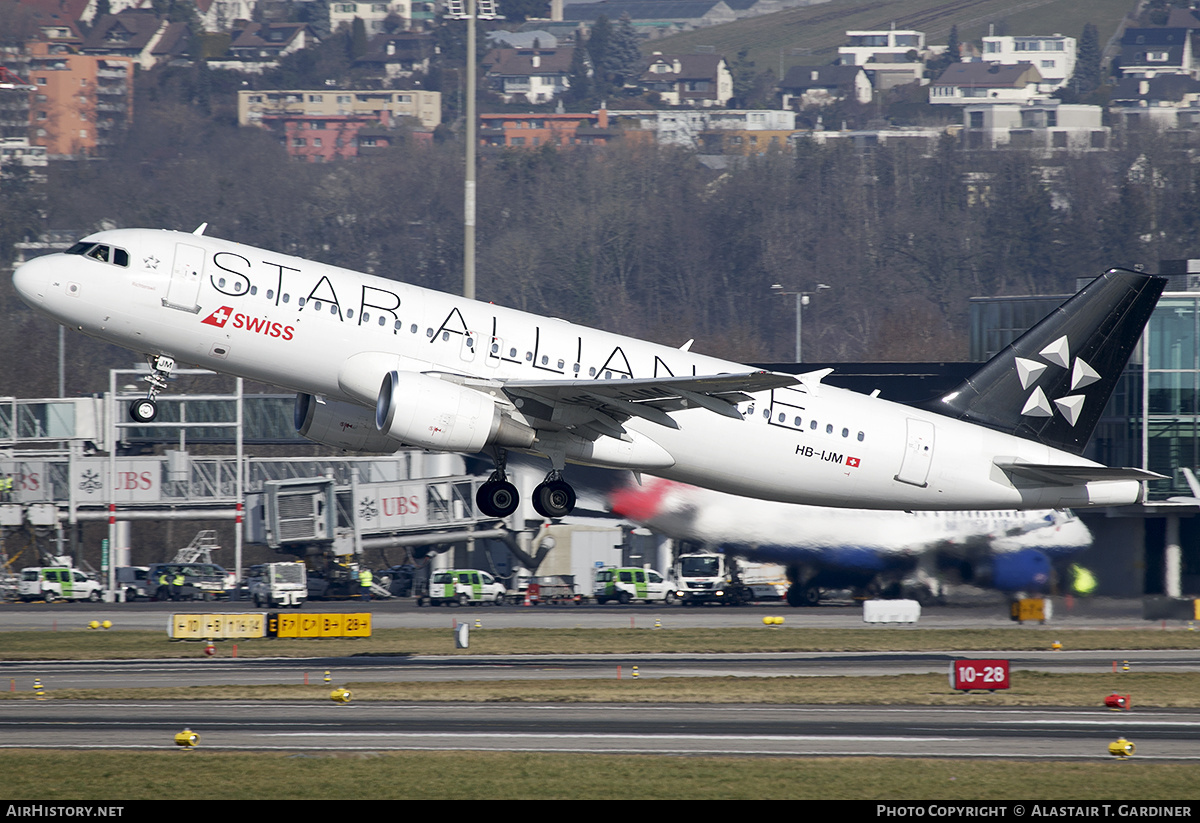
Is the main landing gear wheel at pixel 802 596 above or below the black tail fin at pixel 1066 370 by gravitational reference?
below

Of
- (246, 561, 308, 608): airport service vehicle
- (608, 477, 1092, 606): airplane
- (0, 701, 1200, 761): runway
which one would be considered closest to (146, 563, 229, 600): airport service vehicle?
(246, 561, 308, 608): airport service vehicle

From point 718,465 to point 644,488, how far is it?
74.8ft

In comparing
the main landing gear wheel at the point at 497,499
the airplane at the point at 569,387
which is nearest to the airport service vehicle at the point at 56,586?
the airplane at the point at 569,387

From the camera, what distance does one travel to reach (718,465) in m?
41.6

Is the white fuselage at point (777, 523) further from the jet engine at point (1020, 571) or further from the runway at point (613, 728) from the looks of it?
the runway at point (613, 728)

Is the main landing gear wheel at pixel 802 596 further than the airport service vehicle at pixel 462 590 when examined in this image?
No

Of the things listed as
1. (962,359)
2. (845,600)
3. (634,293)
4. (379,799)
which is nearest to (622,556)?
(845,600)

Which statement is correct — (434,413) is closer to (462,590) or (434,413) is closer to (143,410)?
(143,410)

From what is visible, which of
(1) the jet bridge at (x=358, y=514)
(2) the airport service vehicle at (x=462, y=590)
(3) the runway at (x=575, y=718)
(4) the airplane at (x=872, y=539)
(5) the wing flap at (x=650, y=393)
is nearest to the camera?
(3) the runway at (x=575, y=718)

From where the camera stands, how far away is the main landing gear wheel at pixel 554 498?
136ft

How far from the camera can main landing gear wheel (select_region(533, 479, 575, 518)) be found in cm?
4144

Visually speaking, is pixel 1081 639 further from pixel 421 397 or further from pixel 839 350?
pixel 839 350

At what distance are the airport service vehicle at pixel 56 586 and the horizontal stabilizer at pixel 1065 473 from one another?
5389 cm

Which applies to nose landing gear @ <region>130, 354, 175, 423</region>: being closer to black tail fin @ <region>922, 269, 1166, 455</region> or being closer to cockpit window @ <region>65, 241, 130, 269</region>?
cockpit window @ <region>65, 241, 130, 269</region>
